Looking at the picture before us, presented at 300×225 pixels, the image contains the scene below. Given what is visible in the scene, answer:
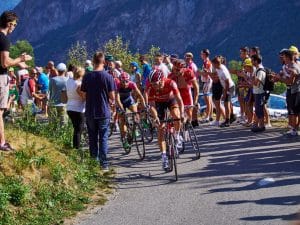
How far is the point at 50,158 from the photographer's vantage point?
895 cm

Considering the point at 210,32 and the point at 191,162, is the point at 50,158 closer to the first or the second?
the point at 191,162

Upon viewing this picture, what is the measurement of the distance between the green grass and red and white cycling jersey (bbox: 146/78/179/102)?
1551mm

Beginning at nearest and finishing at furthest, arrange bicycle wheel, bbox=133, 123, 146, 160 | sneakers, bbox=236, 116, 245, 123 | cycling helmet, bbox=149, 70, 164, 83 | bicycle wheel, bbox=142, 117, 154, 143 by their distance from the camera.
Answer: cycling helmet, bbox=149, 70, 164, 83
bicycle wheel, bbox=133, 123, 146, 160
bicycle wheel, bbox=142, 117, 154, 143
sneakers, bbox=236, 116, 245, 123

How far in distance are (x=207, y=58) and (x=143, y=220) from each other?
31.7 feet

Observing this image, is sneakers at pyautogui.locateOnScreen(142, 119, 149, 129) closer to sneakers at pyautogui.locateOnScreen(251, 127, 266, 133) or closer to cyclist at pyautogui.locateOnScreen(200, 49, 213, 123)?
sneakers at pyautogui.locateOnScreen(251, 127, 266, 133)

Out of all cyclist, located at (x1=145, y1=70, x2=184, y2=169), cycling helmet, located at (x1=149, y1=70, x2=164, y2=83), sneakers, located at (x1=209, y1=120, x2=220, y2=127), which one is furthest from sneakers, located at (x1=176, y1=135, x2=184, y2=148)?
sneakers, located at (x1=209, y1=120, x2=220, y2=127)

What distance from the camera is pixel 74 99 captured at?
35.6 feet

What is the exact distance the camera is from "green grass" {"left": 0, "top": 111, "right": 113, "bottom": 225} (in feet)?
24.1

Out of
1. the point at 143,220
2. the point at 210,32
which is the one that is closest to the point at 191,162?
the point at 143,220

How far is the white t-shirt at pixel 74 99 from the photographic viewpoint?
1083cm

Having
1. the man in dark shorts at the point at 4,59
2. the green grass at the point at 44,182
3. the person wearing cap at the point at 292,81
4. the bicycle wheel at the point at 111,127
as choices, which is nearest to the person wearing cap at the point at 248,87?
the person wearing cap at the point at 292,81

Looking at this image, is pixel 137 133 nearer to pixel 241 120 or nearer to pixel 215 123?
pixel 215 123

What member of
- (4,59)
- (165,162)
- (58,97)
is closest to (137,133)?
(58,97)

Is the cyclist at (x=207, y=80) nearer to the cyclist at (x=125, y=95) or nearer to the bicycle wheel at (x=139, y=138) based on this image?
the cyclist at (x=125, y=95)
